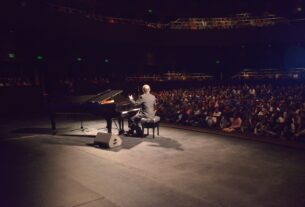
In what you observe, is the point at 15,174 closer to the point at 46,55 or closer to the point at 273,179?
the point at 273,179

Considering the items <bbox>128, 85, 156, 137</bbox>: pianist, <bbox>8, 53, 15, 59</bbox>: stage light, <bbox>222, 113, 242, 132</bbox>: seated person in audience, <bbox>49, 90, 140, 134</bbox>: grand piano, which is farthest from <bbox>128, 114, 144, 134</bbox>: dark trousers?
<bbox>8, 53, 15, 59</bbox>: stage light

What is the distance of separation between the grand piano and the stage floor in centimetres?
67

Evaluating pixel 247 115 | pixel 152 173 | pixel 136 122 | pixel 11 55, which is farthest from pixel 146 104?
pixel 11 55

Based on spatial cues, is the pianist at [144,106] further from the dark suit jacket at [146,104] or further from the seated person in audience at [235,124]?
the seated person in audience at [235,124]

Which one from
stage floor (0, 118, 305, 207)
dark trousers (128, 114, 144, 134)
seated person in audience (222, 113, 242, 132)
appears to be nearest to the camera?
stage floor (0, 118, 305, 207)

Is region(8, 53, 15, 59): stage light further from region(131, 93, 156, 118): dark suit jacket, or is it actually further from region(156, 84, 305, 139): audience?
region(131, 93, 156, 118): dark suit jacket

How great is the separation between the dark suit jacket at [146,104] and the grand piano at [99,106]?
0.93 feet

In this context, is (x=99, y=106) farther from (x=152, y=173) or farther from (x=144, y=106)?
(x=152, y=173)

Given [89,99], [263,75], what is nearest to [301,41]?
[263,75]

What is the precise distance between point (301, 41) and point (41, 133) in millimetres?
16138

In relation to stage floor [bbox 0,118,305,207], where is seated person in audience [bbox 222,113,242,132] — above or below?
above

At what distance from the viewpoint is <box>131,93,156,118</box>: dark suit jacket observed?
6133mm

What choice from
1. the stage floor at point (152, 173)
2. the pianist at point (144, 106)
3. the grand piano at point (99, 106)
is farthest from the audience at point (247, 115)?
the grand piano at point (99, 106)

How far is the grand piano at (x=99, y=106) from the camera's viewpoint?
614 cm
